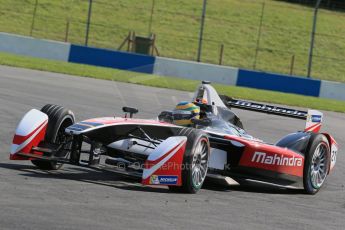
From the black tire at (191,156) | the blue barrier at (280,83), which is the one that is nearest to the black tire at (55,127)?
the black tire at (191,156)

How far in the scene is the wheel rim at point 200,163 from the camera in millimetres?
9422

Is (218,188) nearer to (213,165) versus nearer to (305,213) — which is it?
(213,165)

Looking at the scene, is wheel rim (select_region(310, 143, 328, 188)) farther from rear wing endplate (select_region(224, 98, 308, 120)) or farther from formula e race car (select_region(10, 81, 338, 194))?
rear wing endplate (select_region(224, 98, 308, 120))

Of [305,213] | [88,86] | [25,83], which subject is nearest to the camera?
[305,213]

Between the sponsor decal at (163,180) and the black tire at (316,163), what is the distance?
2.41 metres

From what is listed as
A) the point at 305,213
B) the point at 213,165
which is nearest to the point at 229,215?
the point at 305,213

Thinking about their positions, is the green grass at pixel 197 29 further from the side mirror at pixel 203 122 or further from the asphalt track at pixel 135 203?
the side mirror at pixel 203 122

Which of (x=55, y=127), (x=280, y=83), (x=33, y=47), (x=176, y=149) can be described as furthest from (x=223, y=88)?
(x=176, y=149)

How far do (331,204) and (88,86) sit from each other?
38.1ft

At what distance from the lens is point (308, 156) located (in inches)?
431

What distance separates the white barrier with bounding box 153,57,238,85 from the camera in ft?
92.9

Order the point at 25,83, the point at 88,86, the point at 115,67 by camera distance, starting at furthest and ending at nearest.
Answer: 1. the point at 115,67
2. the point at 88,86
3. the point at 25,83

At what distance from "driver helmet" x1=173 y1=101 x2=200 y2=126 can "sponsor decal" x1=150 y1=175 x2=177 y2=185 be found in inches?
62.5

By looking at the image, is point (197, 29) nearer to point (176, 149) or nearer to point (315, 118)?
point (315, 118)
